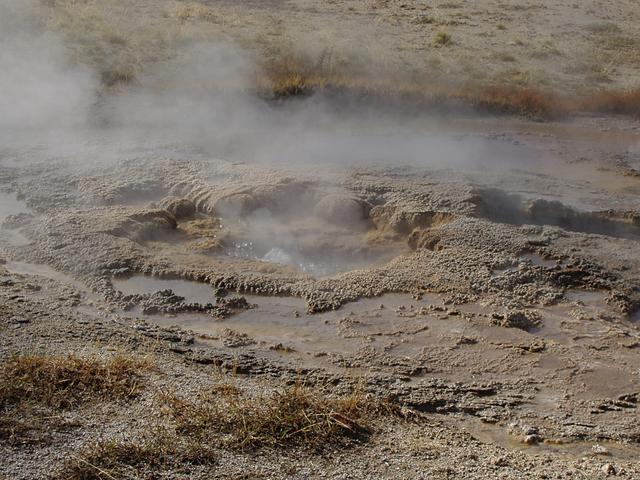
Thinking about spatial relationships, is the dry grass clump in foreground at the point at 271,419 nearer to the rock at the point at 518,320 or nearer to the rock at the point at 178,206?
the rock at the point at 518,320

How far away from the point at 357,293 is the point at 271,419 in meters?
2.04

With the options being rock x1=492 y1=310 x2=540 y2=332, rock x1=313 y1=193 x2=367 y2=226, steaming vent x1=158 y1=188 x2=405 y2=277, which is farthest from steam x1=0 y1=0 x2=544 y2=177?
rock x1=492 y1=310 x2=540 y2=332

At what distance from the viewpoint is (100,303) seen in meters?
5.68

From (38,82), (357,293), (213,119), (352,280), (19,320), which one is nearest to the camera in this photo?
(19,320)

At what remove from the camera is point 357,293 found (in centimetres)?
582

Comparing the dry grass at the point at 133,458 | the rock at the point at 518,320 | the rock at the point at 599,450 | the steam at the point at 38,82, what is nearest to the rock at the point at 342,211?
the rock at the point at 518,320

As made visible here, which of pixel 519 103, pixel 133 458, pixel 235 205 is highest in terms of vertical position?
pixel 519 103

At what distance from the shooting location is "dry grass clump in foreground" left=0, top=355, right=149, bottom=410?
407cm

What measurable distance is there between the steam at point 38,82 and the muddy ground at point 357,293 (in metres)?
1.04

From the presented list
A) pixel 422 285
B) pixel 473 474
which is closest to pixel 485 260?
pixel 422 285

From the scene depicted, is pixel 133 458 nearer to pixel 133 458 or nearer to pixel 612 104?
pixel 133 458

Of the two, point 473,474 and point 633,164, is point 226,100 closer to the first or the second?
point 633,164

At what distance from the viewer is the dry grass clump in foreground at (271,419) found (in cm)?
384

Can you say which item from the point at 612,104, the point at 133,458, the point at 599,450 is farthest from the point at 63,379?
the point at 612,104
